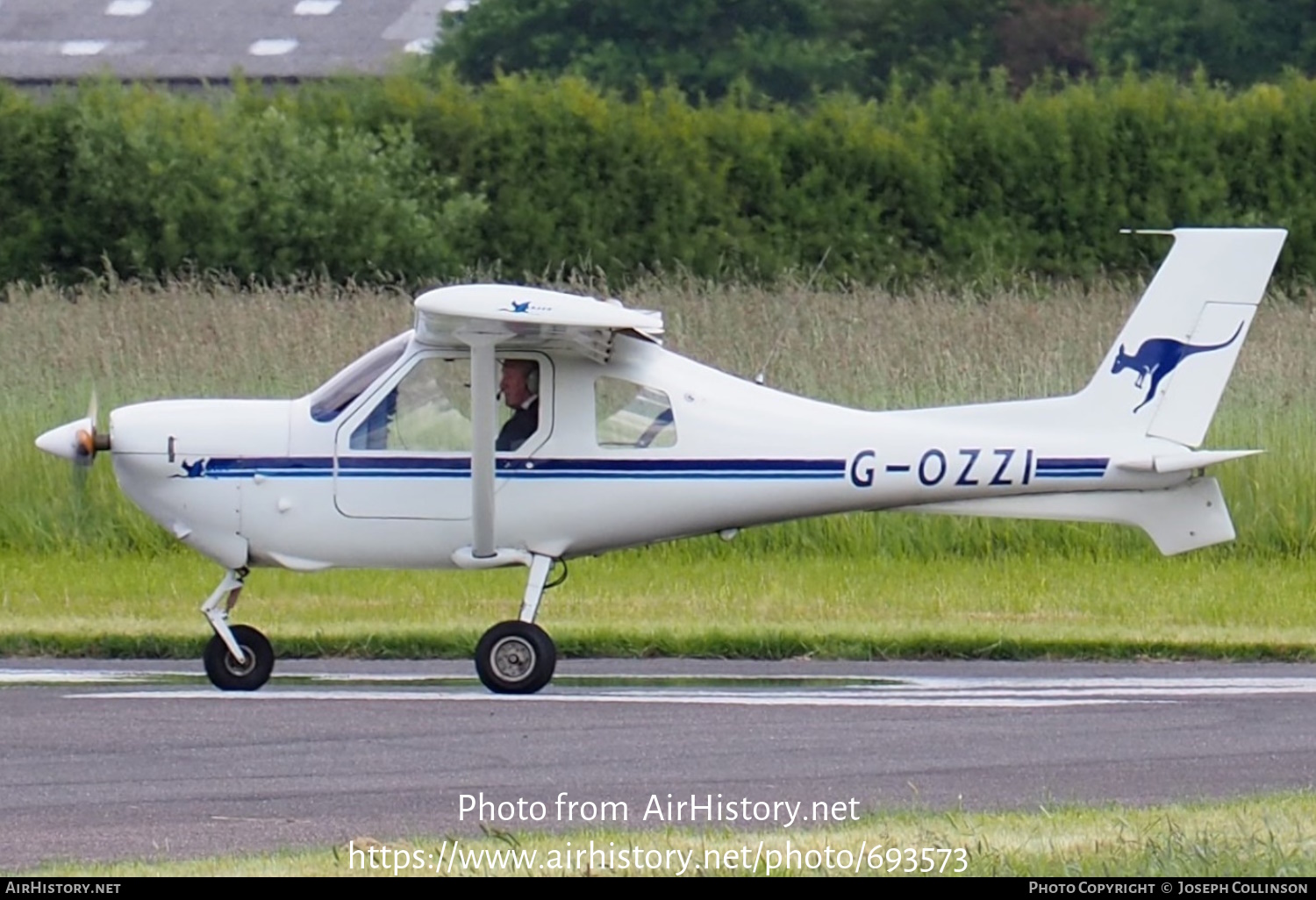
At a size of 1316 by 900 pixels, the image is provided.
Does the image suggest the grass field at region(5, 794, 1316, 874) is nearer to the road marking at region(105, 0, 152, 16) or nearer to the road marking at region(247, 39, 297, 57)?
the road marking at region(247, 39, 297, 57)

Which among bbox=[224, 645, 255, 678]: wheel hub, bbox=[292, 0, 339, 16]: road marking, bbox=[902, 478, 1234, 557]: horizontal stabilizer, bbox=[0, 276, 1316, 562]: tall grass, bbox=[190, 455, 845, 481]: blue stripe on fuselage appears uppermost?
bbox=[190, 455, 845, 481]: blue stripe on fuselage

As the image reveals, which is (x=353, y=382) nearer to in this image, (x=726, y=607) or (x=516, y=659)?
(x=516, y=659)

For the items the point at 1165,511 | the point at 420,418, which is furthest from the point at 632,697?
the point at 1165,511

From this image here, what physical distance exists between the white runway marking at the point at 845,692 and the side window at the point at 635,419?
116cm

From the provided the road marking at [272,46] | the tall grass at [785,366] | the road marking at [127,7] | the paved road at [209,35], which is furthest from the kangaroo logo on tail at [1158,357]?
the road marking at [127,7]

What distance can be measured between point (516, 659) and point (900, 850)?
14.9 ft

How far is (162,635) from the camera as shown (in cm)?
1279

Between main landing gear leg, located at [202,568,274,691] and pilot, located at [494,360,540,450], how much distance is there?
1.39 meters

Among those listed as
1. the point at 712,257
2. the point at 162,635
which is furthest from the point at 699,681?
the point at 712,257

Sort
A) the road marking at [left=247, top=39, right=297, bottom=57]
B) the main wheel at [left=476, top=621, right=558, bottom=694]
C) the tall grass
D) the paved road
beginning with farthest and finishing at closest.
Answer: the road marking at [left=247, top=39, right=297, bottom=57] → the paved road → the tall grass → the main wheel at [left=476, top=621, right=558, bottom=694]

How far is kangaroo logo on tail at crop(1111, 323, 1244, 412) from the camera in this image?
10766 mm

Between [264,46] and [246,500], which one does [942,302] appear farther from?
[264,46]

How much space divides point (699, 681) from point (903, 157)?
18725 millimetres

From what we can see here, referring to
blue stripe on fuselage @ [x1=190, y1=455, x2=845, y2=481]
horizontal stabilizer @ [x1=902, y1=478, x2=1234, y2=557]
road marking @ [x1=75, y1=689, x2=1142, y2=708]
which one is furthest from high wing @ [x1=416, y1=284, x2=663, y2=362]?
horizontal stabilizer @ [x1=902, y1=478, x2=1234, y2=557]
